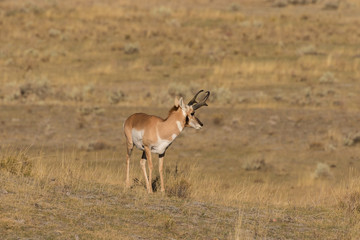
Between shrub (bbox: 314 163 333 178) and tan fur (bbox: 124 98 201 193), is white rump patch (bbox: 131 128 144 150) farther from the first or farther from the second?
shrub (bbox: 314 163 333 178)

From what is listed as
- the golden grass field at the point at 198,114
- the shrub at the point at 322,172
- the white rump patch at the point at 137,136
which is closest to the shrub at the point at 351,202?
the golden grass field at the point at 198,114

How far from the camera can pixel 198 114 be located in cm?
2386

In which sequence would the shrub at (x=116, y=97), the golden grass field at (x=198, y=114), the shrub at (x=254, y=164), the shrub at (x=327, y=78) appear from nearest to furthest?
the golden grass field at (x=198, y=114) → the shrub at (x=254, y=164) → the shrub at (x=116, y=97) → the shrub at (x=327, y=78)

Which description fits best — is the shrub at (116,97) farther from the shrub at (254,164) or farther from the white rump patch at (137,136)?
the white rump patch at (137,136)

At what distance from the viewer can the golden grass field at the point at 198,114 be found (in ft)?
31.2

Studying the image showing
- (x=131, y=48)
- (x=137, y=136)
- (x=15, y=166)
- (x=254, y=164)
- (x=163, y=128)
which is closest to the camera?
(x=163, y=128)

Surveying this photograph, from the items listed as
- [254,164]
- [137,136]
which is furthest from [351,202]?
[254,164]

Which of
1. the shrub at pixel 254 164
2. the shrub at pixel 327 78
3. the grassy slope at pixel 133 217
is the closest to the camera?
the grassy slope at pixel 133 217

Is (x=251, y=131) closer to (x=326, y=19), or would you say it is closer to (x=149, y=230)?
(x=149, y=230)

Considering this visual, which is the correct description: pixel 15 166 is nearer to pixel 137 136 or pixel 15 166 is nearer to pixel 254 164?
pixel 137 136

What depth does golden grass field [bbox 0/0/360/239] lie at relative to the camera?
374 inches

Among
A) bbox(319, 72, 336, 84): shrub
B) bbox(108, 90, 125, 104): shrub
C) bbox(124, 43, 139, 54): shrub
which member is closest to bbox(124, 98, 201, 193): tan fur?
bbox(108, 90, 125, 104): shrub

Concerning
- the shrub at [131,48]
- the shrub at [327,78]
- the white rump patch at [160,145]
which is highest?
the white rump patch at [160,145]

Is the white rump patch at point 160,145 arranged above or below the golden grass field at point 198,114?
above
